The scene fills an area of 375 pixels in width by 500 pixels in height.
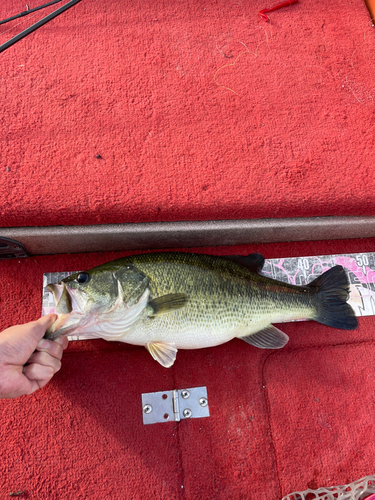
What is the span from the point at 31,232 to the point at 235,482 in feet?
6.00

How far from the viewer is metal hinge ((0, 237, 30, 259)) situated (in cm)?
181

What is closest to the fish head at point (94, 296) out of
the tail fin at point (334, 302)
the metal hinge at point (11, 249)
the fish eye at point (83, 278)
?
the fish eye at point (83, 278)

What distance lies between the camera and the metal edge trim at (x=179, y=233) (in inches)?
71.8

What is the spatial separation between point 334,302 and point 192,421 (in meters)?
1.10

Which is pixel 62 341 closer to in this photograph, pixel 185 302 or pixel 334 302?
pixel 185 302

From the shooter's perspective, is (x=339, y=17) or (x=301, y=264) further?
(x=339, y=17)

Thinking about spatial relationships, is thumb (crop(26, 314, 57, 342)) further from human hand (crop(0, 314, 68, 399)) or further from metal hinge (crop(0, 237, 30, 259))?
metal hinge (crop(0, 237, 30, 259))

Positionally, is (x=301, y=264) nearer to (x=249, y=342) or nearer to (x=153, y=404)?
(x=249, y=342)

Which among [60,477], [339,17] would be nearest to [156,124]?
[339,17]

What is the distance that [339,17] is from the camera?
2.36 metres

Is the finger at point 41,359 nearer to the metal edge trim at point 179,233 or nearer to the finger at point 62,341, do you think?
the finger at point 62,341

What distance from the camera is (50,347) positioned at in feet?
5.22

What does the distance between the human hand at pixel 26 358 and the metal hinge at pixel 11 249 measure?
0.53 meters

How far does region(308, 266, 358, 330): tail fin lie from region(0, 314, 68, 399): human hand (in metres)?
1.49
